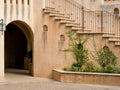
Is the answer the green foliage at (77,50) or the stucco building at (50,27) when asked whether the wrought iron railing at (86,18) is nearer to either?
the stucco building at (50,27)

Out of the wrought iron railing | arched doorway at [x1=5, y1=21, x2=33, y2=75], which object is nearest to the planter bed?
the wrought iron railing

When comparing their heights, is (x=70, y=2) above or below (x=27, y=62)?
above

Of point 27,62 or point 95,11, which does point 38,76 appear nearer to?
point 27,62

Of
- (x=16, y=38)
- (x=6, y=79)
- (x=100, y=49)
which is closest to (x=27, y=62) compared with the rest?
(x=16, y=38)

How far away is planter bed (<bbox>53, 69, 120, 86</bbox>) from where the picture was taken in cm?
1418

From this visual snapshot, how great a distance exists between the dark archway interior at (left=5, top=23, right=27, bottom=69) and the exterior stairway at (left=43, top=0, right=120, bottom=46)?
413 cm

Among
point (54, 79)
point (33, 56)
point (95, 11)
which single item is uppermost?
point (95, 11)

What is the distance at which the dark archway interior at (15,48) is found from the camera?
2092 cm

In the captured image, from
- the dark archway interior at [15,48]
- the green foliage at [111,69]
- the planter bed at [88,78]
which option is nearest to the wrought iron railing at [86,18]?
the green foliage at [111,69]

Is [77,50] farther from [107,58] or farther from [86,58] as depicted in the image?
[107,58]

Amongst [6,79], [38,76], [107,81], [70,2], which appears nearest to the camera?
[107,81]

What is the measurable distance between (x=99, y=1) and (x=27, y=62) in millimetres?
5587

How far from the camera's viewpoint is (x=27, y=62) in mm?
19281

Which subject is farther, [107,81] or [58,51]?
[58,51]
